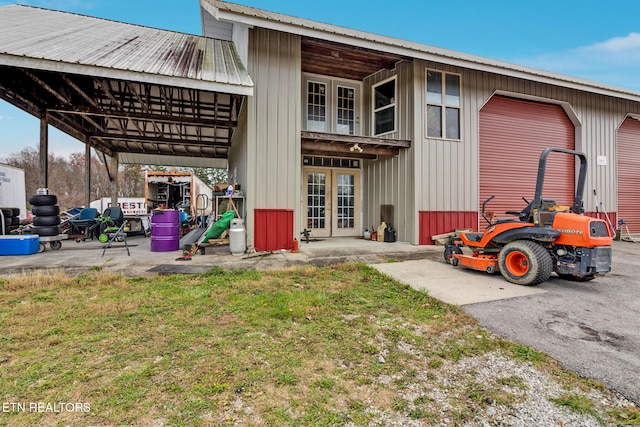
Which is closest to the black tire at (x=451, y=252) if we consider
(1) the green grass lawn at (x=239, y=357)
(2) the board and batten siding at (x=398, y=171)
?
(1) the green grass lawn at (x=239, y=357)

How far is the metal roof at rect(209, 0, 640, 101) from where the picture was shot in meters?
5.75

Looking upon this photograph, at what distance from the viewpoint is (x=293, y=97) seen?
6.51m

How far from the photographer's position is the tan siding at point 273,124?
20.4ft

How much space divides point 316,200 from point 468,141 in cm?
470

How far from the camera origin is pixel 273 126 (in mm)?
6336

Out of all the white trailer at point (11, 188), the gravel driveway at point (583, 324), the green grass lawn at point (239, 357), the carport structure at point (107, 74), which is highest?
the carport structure at point (107, 74)

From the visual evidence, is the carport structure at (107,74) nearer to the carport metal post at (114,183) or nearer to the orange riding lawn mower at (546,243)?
the carport metal post at (114,183)

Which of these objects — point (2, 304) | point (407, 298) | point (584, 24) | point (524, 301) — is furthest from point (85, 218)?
point (584, 24)

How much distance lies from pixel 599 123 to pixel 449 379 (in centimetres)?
1245

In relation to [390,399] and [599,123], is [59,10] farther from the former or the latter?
[599,123]

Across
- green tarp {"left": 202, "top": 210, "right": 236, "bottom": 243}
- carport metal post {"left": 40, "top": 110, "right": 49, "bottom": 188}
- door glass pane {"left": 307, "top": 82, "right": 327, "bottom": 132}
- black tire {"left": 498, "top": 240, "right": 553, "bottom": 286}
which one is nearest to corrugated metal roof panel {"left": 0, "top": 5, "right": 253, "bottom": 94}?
carport metal post {"left": 40, "top": 110, "right": 49, "bottom": 188}

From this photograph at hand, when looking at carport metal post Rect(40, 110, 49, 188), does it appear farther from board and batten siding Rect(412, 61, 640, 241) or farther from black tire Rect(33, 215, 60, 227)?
board and batten siding Rect(412, 61, 640, 241)

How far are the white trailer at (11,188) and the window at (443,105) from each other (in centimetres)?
1567

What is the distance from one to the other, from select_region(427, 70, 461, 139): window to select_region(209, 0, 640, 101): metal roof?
1.83 feet
